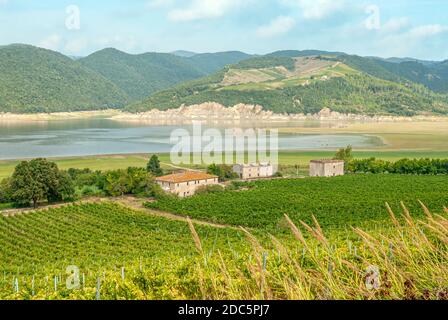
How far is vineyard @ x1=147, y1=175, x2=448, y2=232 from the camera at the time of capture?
27.7 metres

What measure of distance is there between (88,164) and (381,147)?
128ft

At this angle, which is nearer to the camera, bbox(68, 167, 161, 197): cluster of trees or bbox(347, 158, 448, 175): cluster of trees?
bbox(68, 167, 161, 197): cluster of trees

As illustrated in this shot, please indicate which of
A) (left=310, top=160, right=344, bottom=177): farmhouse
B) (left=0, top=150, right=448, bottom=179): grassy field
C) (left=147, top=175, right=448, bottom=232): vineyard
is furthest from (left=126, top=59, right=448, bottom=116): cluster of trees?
(left=147, top=175, right=448, bottom=232): vineyard

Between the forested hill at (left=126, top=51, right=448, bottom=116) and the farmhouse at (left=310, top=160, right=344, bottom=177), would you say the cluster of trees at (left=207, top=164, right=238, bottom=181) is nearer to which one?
the farmhouse at (left=310, top=160, right=344, bottom=177)

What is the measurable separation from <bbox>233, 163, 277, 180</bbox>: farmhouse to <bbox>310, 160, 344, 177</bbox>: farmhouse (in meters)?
3.59

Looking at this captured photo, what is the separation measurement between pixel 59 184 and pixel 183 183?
8937 millimetres

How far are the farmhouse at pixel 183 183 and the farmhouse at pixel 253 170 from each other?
5669 mm

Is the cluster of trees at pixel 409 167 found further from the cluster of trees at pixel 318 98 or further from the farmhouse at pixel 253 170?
the cluster of trees at pixel 318 98

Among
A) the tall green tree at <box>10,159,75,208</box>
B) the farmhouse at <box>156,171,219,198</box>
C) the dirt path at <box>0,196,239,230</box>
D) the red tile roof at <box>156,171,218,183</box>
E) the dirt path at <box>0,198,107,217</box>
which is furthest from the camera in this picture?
the red tile roof at <box>156,171,218,183</box>

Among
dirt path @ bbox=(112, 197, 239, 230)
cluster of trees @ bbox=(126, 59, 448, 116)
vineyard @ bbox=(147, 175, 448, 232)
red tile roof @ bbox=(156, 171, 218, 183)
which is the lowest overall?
dirt path @ bbox=(112, 197, 239, 230)

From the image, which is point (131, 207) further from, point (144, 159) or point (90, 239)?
point (144, 159)

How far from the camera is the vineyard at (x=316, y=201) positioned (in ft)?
91.0

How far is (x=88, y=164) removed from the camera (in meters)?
51.8

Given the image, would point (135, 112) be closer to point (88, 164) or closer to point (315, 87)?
point (315, 87)
